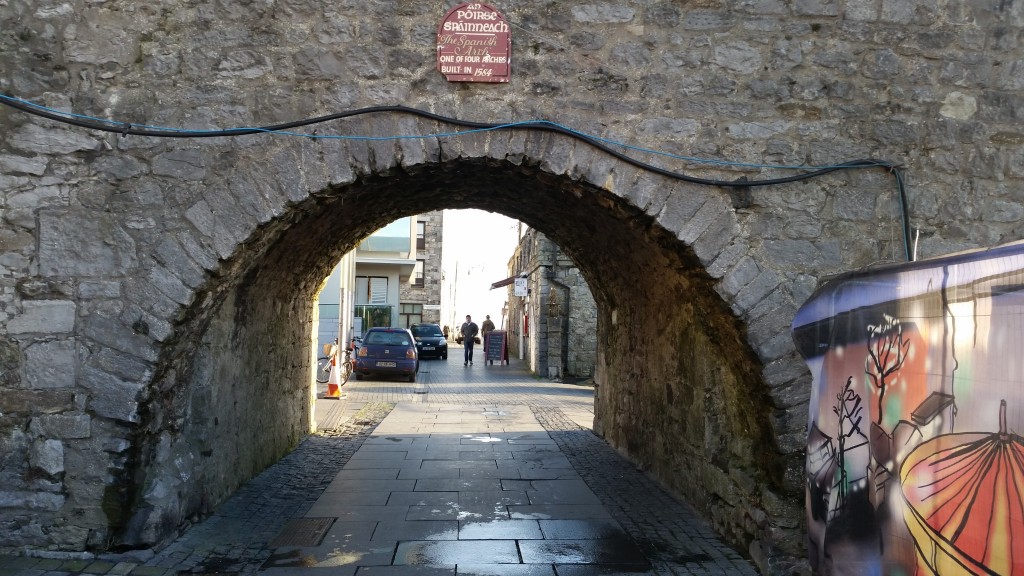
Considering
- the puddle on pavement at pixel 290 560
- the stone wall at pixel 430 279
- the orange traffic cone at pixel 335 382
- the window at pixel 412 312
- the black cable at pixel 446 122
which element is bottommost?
the puddle on pavement at pixel 290 560

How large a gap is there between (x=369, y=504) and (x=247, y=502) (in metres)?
0.97

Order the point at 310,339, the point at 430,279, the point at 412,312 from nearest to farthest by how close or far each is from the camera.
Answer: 1. the point at 310,339
2. the point at 412,312
3. the point at 430,279

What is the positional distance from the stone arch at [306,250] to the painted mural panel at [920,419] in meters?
1.55

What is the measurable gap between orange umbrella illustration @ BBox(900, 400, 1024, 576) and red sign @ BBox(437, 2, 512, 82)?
3.34 metres

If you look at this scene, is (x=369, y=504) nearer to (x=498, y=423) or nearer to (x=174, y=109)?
(x=174, y=109)

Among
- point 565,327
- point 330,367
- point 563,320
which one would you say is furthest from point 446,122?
point 565,327

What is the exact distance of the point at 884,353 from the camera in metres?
3.00

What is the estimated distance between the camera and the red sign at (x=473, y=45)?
498 centimetres

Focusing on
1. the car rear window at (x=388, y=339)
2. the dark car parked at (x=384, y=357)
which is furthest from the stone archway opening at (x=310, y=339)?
the car rear window at (x=388, y=339)

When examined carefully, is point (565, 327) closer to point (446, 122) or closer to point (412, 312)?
point (446, 122)

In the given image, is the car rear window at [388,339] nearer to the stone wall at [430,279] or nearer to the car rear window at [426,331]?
the car rear window at [426,331]

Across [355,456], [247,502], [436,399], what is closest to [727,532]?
[247,502]

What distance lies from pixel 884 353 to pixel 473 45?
122 inches

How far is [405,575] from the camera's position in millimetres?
4625
